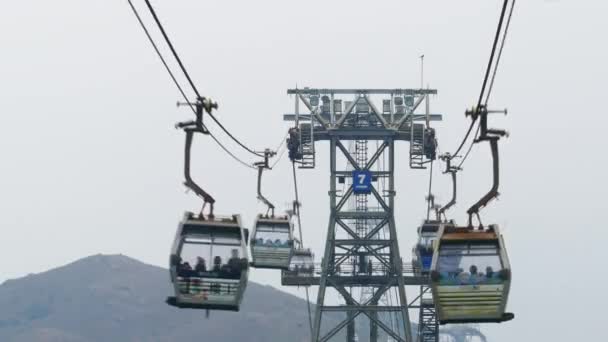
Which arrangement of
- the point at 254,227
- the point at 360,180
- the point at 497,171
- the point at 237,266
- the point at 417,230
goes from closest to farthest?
the point at 497,171 < the point at 237,266 < the point at 254,227 < the point at 417,230 < the point at 360,180

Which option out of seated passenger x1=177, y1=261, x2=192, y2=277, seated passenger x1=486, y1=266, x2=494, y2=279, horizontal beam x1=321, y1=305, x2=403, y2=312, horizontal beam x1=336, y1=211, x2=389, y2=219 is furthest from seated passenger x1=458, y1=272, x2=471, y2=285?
horizontal beam x1=336, y1=211, x2=389, y2=219

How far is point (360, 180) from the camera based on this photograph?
2506 inches

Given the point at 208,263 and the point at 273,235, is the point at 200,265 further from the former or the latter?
the point at 273,235

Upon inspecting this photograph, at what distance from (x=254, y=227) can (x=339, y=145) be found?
1307 cm

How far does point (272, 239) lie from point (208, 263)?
78.3ft

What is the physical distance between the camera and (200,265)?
28297 millimetres

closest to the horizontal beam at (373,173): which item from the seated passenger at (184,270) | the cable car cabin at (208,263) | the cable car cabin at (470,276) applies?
the cable car cabin at (208,263)

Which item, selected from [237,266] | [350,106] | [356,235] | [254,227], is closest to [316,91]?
[350,106]

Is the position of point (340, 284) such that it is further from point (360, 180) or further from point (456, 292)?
point (456, 292)

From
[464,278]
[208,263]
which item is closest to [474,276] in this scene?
[464,278]

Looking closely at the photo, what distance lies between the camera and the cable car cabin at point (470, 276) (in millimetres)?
26594

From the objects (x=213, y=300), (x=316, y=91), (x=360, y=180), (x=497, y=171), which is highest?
(x=316, y=91)

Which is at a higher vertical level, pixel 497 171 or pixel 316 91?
pixel 316 91

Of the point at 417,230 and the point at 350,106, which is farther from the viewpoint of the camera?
the point at 350,106
